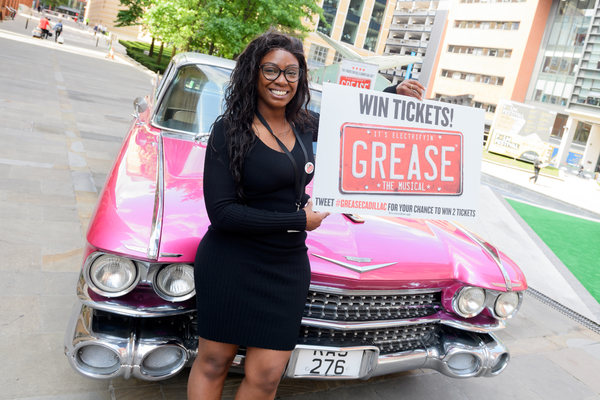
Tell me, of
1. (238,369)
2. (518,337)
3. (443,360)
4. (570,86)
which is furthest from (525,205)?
(570,86)

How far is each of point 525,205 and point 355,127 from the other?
10.9m

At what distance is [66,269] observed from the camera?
147 inches

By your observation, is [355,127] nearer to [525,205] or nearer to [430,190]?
[430,190]

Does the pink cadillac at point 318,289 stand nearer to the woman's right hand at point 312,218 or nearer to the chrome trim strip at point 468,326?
the chrome trim strip at point 468,326

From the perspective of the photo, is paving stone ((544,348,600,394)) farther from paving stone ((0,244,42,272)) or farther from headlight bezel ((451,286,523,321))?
paving stone ((0,244,42,272))

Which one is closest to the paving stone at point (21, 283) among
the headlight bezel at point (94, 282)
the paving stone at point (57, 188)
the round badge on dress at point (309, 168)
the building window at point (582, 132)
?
the headlight bezel at point (94, 282)

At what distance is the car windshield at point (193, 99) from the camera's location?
3.54m

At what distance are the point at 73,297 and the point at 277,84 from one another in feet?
7.98

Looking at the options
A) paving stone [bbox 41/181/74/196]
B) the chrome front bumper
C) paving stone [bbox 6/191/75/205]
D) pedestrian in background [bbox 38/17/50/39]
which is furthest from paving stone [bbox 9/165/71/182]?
pedestrian in background [bbox 38/17/50/39]

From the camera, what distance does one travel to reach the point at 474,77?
5622 centimetres

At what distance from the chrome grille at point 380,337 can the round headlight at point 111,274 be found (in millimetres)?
857

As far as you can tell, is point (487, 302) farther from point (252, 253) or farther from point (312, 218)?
point (252, 253)

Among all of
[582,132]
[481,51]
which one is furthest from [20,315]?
[481,51]

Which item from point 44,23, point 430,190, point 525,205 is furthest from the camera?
point 44,23
